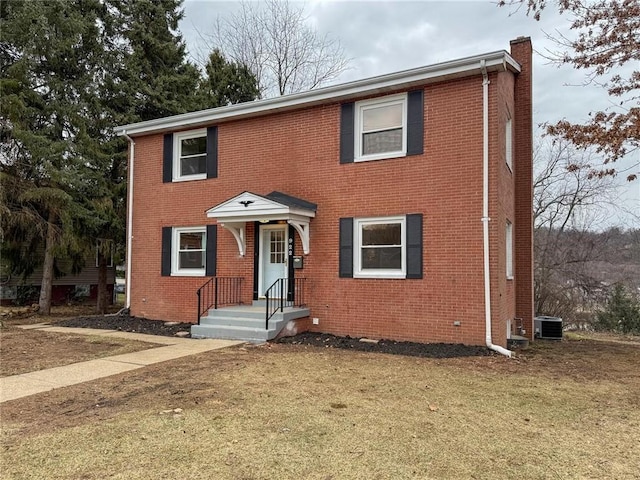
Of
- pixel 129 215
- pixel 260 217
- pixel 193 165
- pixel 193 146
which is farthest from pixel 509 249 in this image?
pixel 129 215

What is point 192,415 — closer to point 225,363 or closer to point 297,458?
point 297,458

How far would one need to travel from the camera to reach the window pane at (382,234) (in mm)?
9875

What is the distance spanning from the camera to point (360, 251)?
10.2 m

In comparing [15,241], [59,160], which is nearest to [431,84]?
[59,160]

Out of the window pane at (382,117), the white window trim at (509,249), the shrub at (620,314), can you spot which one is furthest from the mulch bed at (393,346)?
the shrub at (620,314)

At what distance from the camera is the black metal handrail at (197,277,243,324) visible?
11.6m

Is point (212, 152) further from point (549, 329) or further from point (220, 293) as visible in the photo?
point (549, 329)

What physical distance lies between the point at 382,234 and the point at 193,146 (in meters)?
6.09

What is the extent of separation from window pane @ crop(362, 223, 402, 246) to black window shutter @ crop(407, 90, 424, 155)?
5.26 ft

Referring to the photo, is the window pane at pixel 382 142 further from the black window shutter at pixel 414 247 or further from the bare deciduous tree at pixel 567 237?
the bare deciduous tree at pixel 567 237

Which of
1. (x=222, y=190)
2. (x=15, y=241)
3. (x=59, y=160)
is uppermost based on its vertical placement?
(x=59, y=160)

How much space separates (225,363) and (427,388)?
3186 mm

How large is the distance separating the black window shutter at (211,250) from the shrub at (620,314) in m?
17.0

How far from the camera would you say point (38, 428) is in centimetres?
439
